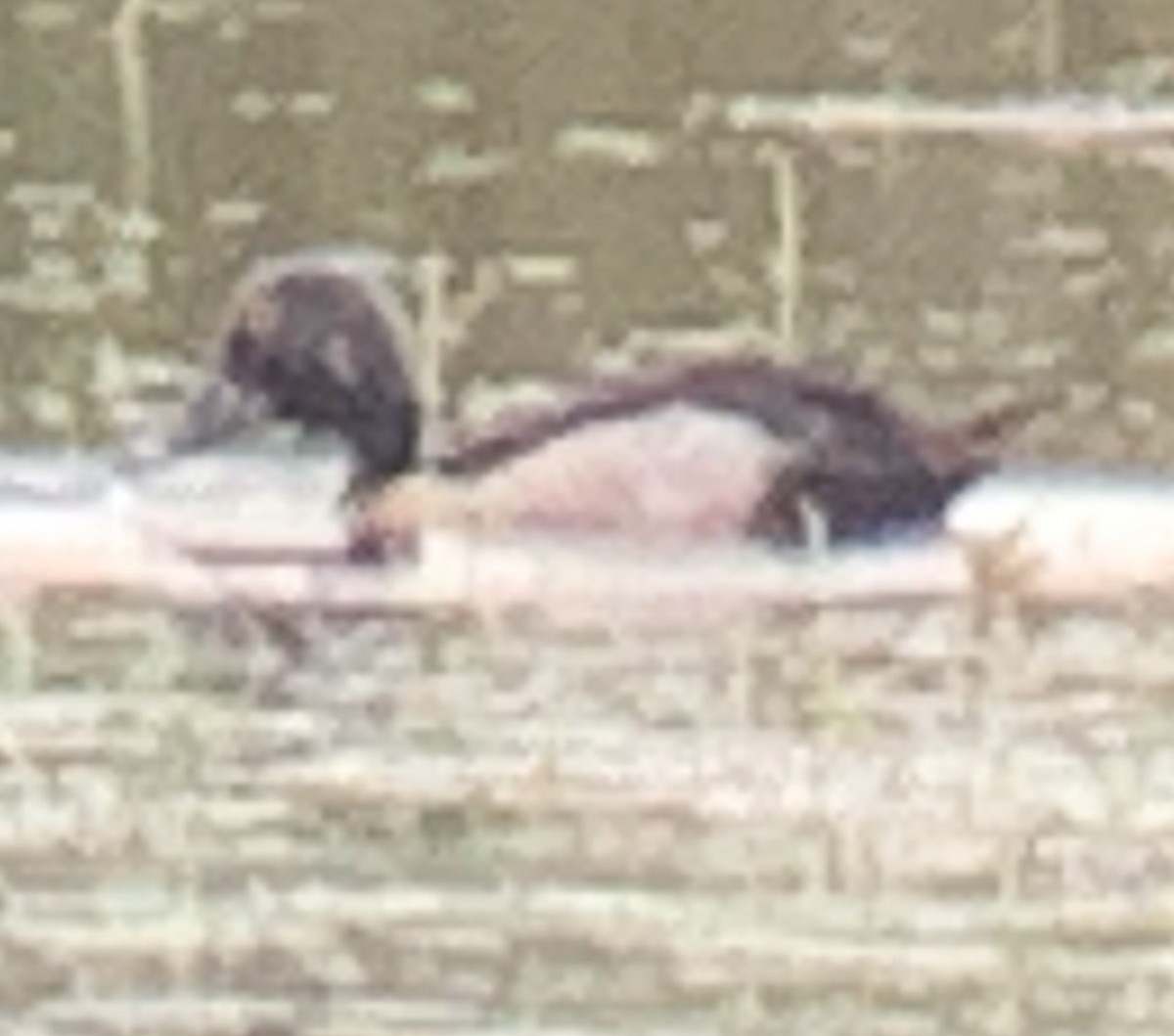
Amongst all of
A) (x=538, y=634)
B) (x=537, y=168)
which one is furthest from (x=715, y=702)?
(x=537, y=168)

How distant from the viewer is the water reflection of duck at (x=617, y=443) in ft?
6.63

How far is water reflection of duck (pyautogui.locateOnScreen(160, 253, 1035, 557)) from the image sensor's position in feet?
6.63

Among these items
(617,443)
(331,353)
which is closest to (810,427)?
(617,443)

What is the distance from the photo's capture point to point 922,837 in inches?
80.3

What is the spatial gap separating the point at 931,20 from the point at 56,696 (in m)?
0.47

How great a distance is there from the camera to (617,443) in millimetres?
2018

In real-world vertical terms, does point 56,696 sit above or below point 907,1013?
above

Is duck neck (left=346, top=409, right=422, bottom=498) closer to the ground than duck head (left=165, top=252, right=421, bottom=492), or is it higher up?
closer to the ground

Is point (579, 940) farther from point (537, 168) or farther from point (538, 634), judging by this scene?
point (537, 168)

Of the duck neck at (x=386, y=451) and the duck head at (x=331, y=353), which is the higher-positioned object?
the duck head at (x=331, y=353)

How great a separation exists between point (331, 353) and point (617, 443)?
13cm

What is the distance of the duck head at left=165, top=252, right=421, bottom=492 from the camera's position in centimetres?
203

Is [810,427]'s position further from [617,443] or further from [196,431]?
[196,431]

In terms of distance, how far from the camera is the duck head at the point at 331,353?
6.64 feet
